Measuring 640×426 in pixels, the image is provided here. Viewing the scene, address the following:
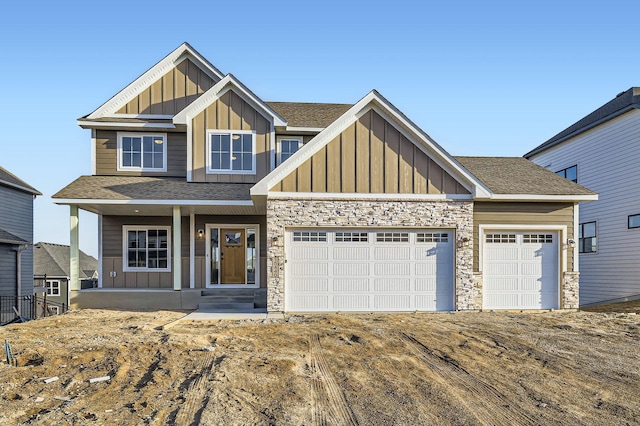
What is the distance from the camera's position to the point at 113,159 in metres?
14.8

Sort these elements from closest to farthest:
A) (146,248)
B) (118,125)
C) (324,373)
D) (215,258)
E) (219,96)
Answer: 1. (324,373)
2. (219,96)
3. (118,125)
4. (215,258)
5. (146,248)

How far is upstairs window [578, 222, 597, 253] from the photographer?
18.3 metres

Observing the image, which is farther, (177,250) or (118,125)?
(118,125)

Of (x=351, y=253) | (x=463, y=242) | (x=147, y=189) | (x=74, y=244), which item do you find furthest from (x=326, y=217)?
(x=74, y=244)

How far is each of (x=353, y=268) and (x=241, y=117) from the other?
21.6ft

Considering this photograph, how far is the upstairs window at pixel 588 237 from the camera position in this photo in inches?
720

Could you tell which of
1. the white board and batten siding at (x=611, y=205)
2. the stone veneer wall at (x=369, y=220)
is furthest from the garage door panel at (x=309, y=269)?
the white board and batten siding at (x=611, y=205)

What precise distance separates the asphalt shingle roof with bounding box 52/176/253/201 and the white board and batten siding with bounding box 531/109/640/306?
1452 cm

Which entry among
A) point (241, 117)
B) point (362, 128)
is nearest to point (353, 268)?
point (362, 128)

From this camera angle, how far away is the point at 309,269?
11.9 m

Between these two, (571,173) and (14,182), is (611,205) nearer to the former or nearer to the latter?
(571,173)

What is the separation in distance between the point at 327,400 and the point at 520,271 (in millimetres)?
9255

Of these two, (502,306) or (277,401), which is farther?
(502,306)

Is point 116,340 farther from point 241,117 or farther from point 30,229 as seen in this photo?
point 30,229
